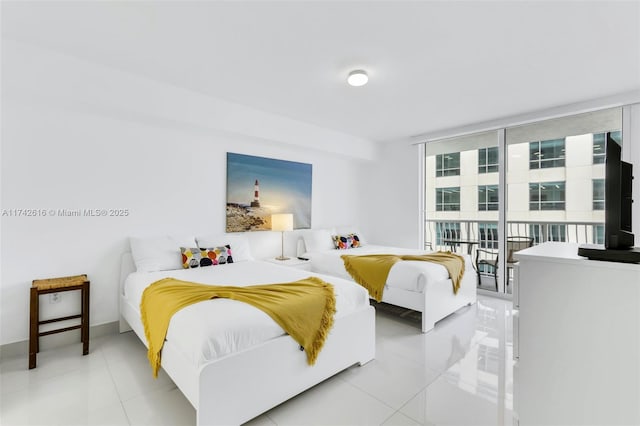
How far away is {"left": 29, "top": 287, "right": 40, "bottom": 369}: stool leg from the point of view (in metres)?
2.30

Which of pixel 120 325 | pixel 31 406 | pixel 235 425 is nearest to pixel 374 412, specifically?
pixel 235 425

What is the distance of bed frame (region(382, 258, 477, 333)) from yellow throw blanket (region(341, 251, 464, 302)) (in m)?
0.09

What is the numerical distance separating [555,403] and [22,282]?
3.70 meters

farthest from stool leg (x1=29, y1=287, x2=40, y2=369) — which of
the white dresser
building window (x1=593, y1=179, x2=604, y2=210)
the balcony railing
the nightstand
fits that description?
building window (x1=593, y1=179, x2=604, y2=210)

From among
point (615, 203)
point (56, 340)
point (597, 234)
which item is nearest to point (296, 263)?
point (56, 340)

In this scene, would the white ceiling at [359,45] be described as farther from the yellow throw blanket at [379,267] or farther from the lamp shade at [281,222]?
the yellow throw blanket at [379,267]

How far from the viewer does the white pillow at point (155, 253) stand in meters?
2.90

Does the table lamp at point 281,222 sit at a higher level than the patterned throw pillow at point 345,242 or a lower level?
higher

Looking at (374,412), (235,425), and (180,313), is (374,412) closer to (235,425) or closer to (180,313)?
(235,425)

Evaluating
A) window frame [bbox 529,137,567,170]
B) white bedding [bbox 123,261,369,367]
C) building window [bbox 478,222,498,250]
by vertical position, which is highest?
window frame [bbox 529,137,567,170]

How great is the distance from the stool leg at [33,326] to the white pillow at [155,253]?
74 centimetres

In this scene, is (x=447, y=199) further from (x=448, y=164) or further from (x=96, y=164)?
(x=96, y=164)

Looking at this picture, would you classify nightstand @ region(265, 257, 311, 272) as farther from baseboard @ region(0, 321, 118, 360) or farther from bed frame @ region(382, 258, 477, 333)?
baseboard @ region(0, 321, 118, 360)

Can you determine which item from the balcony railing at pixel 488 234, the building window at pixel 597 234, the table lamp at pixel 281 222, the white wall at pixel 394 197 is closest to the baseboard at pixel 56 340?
the table lamp at pixel 281 222
